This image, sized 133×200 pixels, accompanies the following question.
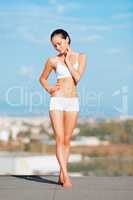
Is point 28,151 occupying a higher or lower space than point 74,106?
lower

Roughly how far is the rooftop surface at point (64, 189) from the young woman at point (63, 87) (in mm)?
245

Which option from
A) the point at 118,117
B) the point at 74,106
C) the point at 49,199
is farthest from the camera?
the point at 118,117

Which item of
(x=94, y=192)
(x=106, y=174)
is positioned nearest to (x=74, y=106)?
(x=94, y=192)

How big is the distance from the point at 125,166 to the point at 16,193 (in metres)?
1.45

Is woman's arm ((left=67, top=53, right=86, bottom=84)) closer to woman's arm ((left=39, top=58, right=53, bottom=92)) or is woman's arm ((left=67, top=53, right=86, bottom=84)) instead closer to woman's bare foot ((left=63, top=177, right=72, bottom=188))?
woman's arm ((left=39, top=58, right=53, bottom=92))

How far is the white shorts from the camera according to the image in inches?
156

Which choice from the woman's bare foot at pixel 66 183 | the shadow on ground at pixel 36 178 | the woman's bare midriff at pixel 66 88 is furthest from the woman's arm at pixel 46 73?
the shadow on ground at pixel 36 178

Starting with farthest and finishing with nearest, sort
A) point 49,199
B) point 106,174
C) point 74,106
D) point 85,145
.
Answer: point 85,145 < point 106,174 < point 74,106 < point 49,199

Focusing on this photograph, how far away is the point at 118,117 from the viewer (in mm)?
5113

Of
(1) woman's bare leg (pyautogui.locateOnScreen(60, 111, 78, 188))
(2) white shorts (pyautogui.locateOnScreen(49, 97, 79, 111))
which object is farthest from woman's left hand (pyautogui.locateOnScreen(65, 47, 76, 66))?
(1) woman's bare leg (pyautogui.locateOnScreen(60, 111, 78, 188))

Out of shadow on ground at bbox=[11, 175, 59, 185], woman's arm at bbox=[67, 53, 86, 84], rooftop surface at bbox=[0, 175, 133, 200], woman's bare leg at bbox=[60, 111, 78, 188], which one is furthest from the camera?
shadow on ground at bbox=[11, 175, 59, 185]

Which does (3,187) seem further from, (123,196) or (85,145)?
(85,145)

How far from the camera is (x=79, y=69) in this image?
13.0ft

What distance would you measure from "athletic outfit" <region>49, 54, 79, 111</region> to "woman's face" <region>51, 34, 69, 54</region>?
111 mm
